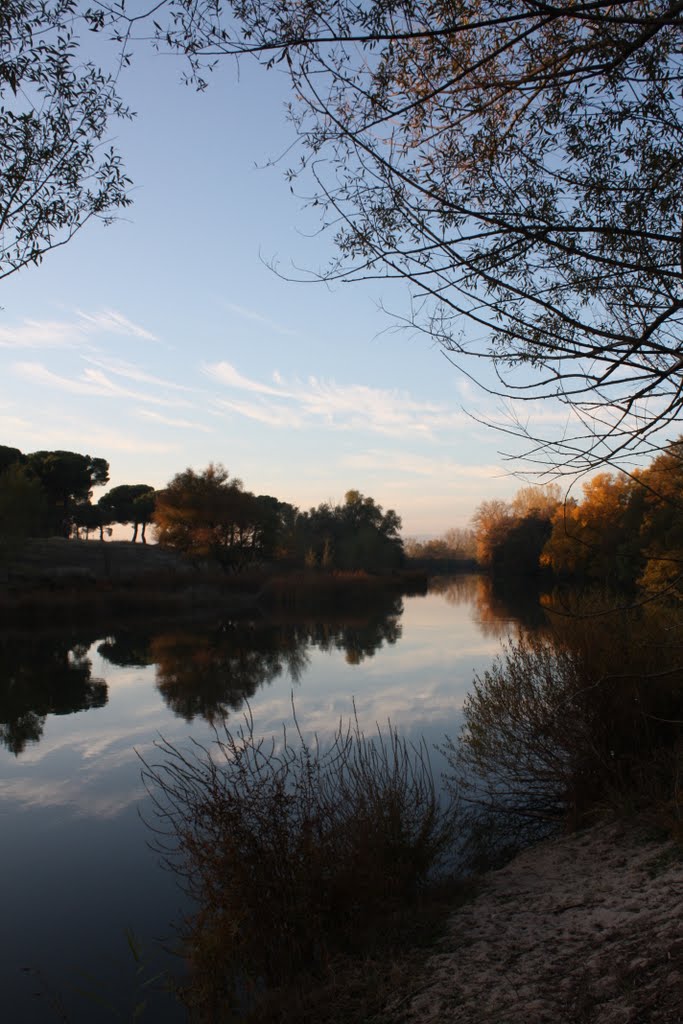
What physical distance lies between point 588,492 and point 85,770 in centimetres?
4609

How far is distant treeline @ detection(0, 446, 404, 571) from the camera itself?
53.7 metres

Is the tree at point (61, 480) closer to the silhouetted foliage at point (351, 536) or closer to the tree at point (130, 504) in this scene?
the tree at point (130, 504)

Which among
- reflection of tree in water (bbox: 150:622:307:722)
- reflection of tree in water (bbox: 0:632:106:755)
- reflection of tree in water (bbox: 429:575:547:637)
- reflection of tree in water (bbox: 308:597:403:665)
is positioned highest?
reflection of tree in water (bbox: 429:575:547:637)

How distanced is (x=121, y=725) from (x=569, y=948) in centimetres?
1263

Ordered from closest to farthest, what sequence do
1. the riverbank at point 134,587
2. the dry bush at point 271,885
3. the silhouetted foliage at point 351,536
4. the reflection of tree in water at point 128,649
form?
1. the dry bush at point 271,885
2. the reflection of tree in water at point 128,649
3. the riverbank at point 134,587
4. the silhouetted foliage at point 351,536

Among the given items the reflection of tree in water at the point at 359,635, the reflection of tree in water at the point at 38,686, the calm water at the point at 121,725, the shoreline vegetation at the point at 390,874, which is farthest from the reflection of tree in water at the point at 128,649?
the shoreline vegetation at the point at 390,874

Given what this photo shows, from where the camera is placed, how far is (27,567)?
146 feet

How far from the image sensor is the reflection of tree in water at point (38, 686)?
51.3 ft

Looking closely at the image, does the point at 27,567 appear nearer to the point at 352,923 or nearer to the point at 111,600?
the point at 111,600

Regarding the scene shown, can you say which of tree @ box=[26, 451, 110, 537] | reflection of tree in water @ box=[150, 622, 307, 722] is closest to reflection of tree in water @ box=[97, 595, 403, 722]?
reflection of tree in water @ box=[150, 622, 307, 722]

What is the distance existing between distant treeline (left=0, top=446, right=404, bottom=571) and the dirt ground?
40.7 metres

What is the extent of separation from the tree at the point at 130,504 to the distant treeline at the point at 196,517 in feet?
0.34

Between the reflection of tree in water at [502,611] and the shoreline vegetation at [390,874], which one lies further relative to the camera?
the reflection of tree in water at [502,611]

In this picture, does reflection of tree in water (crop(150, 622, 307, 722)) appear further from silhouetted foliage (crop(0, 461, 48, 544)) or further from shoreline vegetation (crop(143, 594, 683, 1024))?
silhouetted foliage (crop(0, 461, 48, 544))
